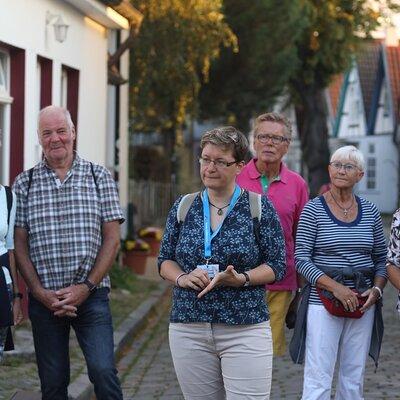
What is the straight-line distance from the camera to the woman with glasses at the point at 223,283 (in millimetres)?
5691

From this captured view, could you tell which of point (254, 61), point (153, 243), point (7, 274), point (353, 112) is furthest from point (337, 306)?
point (353, 112)

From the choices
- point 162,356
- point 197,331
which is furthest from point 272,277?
point 162,356

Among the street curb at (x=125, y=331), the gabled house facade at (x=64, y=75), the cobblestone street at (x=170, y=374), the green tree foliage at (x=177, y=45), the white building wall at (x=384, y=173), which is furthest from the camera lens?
the white building wall at (x=384, y=173)

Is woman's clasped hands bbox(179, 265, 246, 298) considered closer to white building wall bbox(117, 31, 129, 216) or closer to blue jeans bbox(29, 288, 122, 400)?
blue jeans bbox(29, 288, 122, 400)

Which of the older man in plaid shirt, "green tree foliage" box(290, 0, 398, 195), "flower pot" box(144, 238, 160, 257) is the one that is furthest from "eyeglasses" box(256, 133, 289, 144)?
"green tree foliage" box(290, 0, 398, 195)

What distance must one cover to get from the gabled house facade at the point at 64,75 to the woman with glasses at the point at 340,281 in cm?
517

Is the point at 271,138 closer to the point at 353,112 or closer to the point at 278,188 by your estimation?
the point at 278,188

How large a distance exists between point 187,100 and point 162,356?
11.5 meters

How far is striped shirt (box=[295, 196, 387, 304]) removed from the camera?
22.6ft

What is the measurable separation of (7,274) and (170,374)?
4.17m

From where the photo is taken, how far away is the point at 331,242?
691 centimetres

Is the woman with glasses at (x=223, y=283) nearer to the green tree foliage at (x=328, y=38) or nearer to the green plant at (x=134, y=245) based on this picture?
the green plant at (x=134, y=245)

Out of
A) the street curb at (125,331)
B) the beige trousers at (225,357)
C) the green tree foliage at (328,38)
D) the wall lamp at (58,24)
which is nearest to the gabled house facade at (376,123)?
the green tree foliage at (328,38)

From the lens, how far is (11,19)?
11.6 metres
